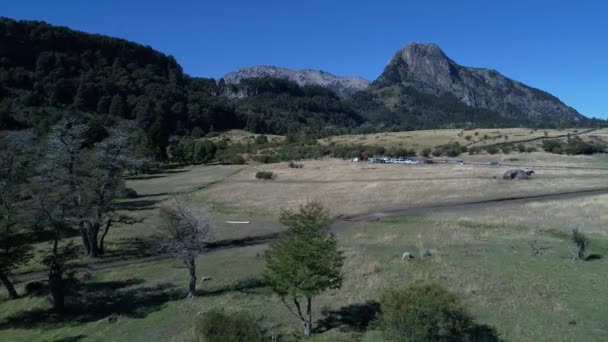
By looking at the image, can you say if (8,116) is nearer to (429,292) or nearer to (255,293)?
(255,293)

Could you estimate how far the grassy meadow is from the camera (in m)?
20.9

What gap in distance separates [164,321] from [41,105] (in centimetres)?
15104

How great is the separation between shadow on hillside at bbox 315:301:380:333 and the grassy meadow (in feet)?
0.31

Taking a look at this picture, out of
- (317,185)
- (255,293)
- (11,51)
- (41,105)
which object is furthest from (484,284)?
(11,51)

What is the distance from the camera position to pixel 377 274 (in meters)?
27.2

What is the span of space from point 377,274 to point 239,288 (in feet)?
28.3

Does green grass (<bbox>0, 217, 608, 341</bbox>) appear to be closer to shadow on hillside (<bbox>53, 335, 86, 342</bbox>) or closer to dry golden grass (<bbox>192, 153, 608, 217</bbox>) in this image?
shadow on hillside (<bbox>53, 335, 86, 342</bbox>)

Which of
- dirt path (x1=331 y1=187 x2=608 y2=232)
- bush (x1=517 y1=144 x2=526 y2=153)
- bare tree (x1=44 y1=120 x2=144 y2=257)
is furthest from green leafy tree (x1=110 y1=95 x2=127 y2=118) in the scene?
dirt path (x1=331 y1=187 x2=608 y2=232)

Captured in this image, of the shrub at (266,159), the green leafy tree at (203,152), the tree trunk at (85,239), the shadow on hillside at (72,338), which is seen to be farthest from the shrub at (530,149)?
the shadow on hillside at (72,338)

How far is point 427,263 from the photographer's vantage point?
2825cm

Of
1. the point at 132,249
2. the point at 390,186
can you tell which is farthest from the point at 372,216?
the point at 132,249

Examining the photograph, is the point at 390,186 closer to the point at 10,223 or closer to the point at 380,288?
the point at 380,288

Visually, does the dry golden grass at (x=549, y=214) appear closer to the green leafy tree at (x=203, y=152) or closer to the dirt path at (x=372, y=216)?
the dirt path at (x=372, y=216)

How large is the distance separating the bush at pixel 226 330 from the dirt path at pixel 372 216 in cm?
2136
